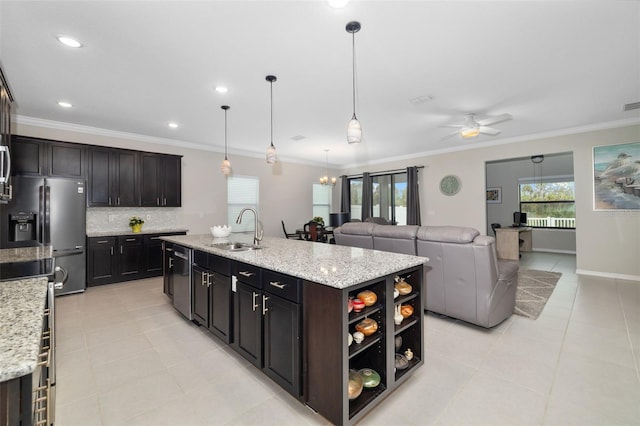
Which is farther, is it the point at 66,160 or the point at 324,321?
the point at 66,160

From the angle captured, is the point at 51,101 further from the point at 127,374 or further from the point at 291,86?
the point at 127,374

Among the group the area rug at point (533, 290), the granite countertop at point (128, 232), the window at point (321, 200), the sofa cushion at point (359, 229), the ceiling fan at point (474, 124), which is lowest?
the area rug at point (533, 290)

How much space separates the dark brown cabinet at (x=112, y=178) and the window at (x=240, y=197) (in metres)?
2.04

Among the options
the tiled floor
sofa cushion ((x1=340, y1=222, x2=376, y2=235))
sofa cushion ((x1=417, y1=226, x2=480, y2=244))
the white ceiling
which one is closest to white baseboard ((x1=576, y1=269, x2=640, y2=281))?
the tiled floor

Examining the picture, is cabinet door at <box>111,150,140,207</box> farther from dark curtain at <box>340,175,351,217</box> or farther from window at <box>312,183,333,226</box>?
dark curtain at <box>340,175,351,217</box>

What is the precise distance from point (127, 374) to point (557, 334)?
154 inches

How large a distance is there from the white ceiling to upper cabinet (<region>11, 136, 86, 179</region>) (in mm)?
436

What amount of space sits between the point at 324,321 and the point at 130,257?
457 centimetres

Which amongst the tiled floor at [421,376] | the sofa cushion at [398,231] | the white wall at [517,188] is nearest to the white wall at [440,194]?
the white wall at [517,188]

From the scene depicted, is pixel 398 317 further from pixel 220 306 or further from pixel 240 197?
pixel 240 197

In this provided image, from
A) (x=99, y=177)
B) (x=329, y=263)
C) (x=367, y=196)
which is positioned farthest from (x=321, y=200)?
(x=329, y=263)

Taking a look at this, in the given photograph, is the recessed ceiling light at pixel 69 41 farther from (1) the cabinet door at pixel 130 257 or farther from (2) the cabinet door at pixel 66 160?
(1) the cabinet door at pixel 130 257

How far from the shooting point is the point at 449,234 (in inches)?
114

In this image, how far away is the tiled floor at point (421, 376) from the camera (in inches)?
67.9
